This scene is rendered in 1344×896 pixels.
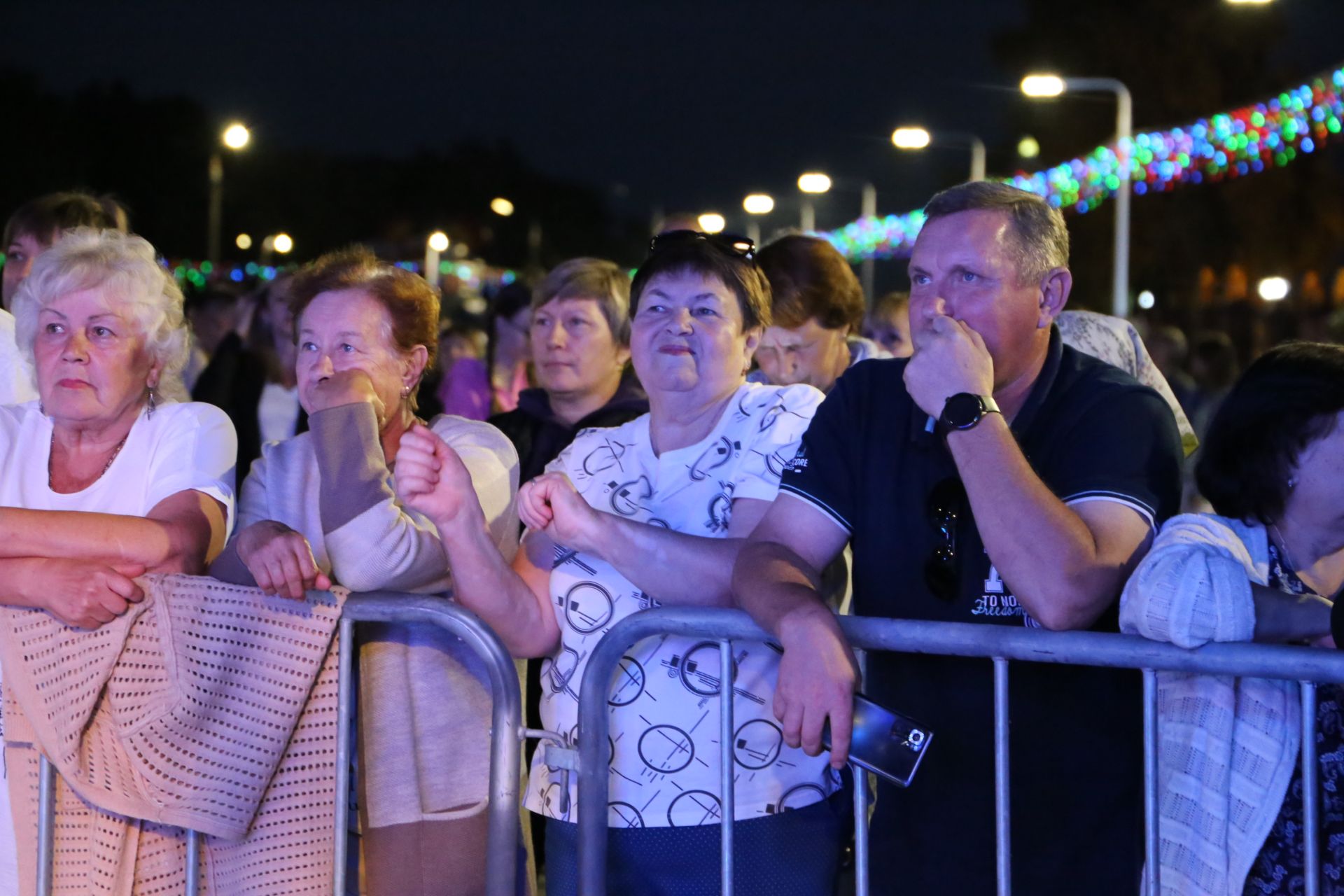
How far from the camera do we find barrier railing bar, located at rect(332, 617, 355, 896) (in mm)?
3201

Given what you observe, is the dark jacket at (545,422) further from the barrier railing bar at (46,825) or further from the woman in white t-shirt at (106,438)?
the barrier railing bar at (46,825)

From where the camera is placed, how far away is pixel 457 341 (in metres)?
9.52

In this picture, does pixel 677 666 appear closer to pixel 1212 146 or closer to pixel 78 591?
pixel 78 591

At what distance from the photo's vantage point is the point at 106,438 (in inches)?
138

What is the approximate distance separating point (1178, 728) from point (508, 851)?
1.39 meters

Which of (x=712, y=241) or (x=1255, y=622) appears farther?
(x=712, y=241)

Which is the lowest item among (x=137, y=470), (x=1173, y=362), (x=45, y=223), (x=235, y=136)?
(x=137, y=470)

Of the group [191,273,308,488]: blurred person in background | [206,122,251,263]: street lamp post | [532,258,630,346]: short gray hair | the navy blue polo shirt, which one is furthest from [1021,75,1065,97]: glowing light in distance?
the navy blue polo shirt

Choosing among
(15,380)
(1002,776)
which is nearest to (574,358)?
(15,380)

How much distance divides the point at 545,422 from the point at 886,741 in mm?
2645

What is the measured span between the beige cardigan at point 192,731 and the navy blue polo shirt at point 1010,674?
1.18m

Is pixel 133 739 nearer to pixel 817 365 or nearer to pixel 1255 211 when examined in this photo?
pixel 817 365

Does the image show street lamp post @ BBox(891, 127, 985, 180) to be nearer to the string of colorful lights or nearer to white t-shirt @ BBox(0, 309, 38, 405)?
the string of colorful lights

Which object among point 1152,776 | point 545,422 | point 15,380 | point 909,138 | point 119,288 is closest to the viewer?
point 1152,776
